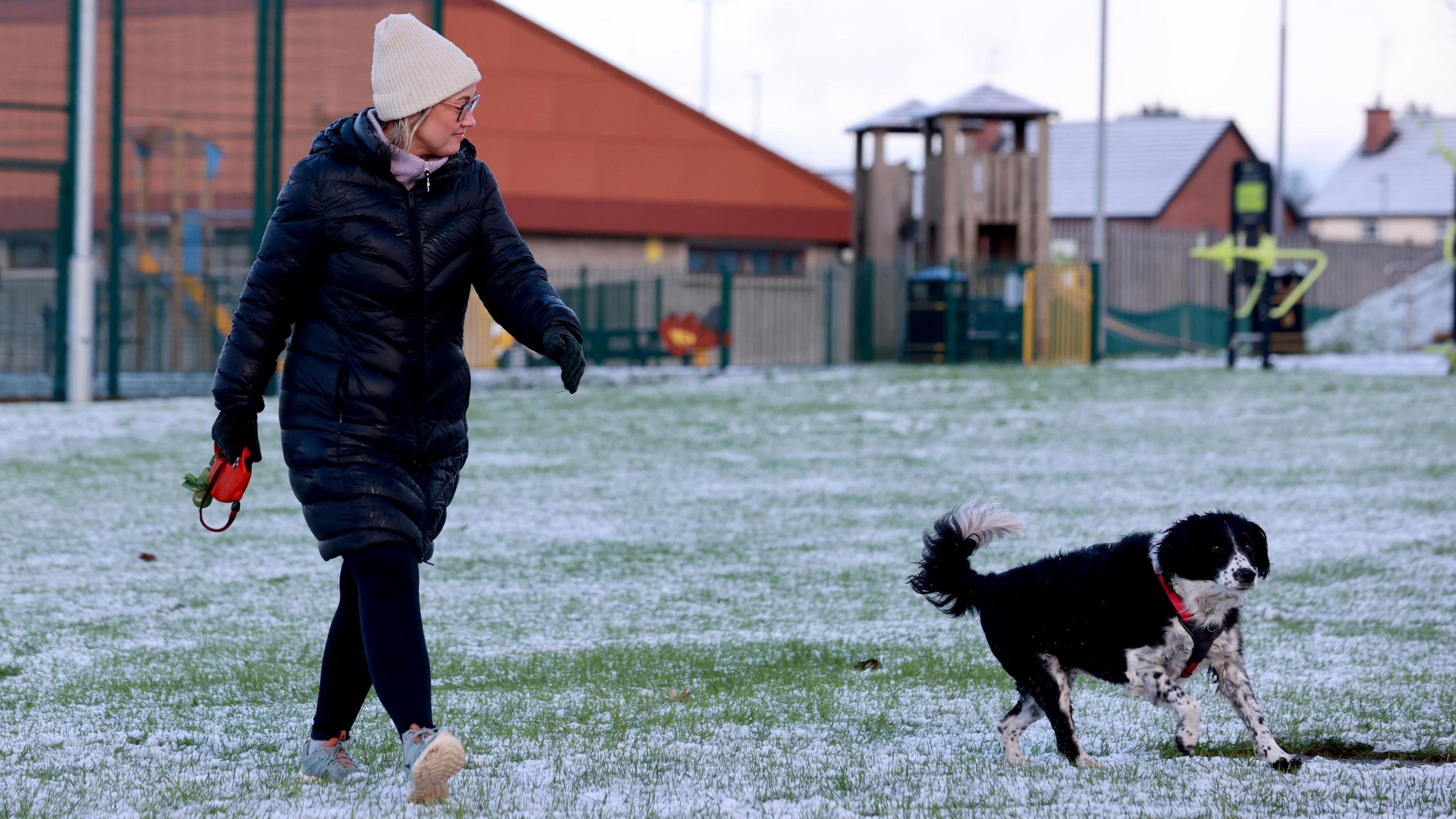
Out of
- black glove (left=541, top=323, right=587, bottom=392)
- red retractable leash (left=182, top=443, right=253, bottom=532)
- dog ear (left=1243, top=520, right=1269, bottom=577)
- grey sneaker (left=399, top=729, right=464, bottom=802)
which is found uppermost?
black glove (left=541, top=323, right=587, bottom=392)

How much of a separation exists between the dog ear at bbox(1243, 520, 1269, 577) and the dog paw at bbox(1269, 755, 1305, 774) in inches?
19.3

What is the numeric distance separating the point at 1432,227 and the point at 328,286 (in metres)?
71.4

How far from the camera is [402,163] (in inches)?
147

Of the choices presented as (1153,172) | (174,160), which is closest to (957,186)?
(174,160)

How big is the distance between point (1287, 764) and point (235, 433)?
2.87m

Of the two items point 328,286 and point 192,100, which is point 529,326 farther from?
point 192,100

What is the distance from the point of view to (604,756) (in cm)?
428

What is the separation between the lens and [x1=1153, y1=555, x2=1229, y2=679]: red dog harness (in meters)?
4.11

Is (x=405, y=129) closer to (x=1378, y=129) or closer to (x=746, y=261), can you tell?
(x=746, y=261)

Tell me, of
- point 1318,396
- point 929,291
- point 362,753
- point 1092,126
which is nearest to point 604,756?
point 362,753

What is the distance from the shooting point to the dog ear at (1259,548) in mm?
4168

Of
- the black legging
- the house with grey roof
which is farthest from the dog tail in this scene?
the house with grey roof

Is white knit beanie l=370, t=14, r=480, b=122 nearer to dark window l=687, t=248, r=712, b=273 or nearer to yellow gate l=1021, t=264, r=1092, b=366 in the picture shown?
yellow gate l=1021, t=264, r=1092, b=366

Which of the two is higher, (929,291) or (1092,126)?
(1092,126)
